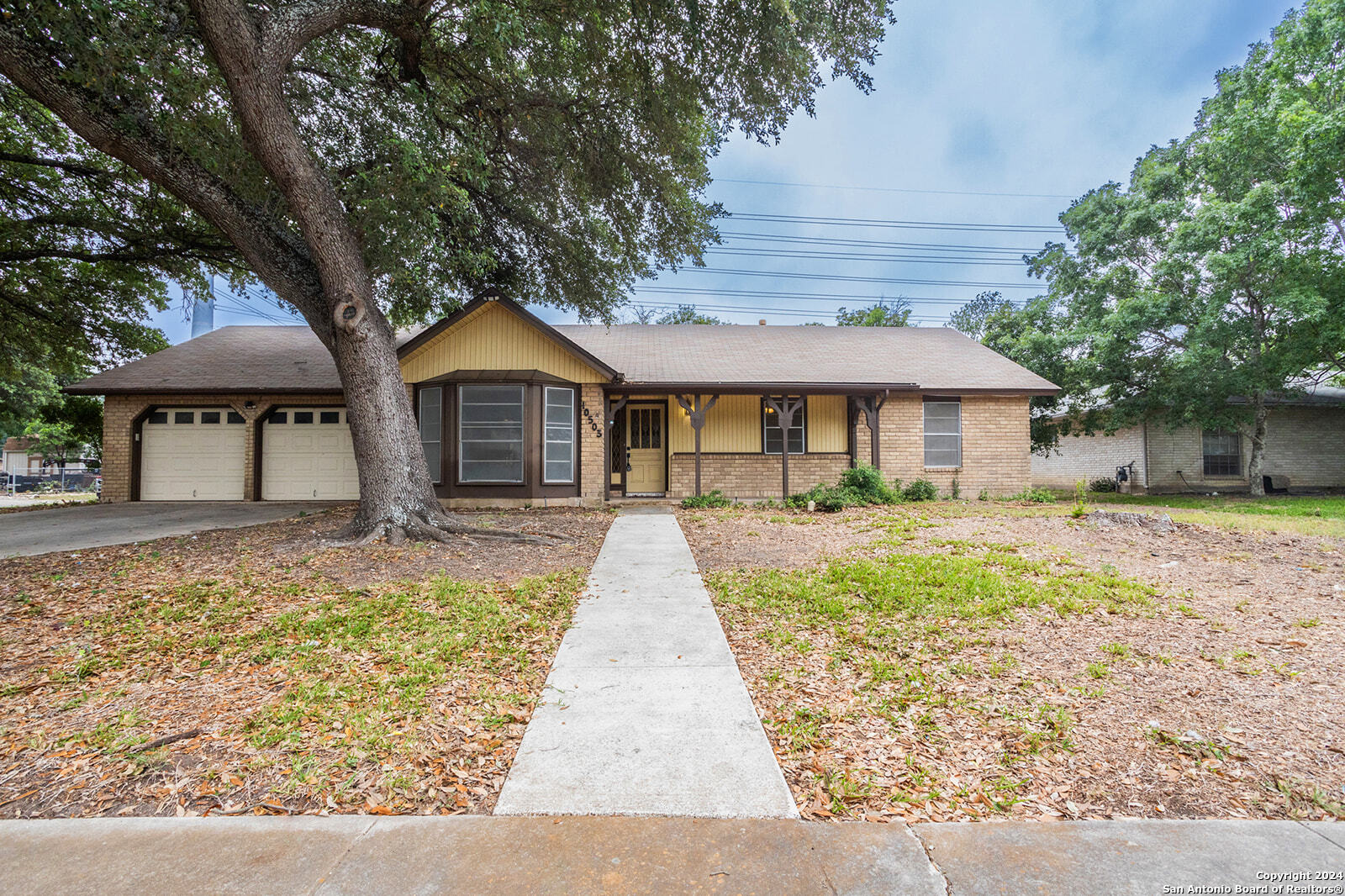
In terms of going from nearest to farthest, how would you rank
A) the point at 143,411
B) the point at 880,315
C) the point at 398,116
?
the point at 398,116 < the point at 143,411 < the point at 880,315

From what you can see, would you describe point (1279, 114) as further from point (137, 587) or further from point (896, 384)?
point (137, 587)

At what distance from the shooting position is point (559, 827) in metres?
2.14

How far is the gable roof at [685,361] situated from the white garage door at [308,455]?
0.75m

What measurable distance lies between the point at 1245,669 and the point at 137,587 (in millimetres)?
9152

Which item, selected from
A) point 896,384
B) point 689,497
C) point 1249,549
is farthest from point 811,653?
point 896,384

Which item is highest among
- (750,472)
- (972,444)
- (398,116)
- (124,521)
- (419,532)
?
(398,116)

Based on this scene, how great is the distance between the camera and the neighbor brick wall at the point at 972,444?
45.3 ft

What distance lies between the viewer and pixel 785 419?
12.7 metres

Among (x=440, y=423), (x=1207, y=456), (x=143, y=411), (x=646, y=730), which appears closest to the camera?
(x=646, y=730)

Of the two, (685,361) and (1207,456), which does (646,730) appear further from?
(1207,456)

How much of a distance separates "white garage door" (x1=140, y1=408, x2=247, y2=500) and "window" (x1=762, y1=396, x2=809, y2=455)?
499 inches

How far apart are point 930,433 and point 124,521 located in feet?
55.4

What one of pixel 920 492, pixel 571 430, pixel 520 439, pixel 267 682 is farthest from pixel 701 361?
pixel 267 682

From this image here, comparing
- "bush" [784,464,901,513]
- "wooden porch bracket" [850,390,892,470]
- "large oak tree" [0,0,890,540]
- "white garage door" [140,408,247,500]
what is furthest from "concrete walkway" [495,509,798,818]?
"white garage door" [140,408,247,500]
